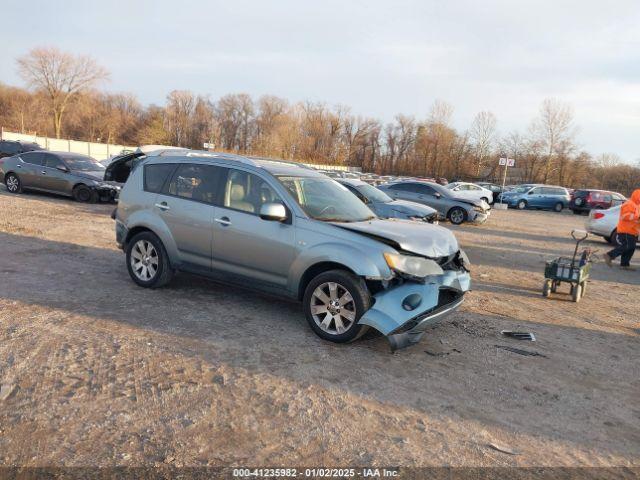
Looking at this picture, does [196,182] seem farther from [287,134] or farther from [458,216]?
[287,134]

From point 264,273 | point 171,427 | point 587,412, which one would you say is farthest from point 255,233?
point 587,412

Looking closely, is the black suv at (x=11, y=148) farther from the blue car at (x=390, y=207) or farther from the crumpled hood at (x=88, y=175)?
the blue car at (x=390, y=207)

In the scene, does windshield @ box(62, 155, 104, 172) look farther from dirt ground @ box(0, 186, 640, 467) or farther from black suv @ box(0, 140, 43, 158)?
black suv @ box(0, 140, 43, 158)

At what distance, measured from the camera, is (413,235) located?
5.11m

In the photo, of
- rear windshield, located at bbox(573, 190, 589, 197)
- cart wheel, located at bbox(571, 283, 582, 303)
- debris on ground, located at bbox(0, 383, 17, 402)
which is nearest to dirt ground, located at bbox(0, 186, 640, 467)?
debris on ground, located at bbox(0, 383, 17, 402)

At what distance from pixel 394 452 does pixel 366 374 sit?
1148 mm

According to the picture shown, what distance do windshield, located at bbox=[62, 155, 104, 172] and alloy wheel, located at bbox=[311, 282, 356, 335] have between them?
13.4 m

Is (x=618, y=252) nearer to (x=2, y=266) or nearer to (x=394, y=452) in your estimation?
(x=394, y=452)

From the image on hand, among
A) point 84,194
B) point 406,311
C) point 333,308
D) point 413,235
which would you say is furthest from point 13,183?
point 406,311

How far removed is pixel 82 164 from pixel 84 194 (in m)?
1.34

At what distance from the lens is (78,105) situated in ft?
243

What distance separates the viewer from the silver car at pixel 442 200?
702 inches

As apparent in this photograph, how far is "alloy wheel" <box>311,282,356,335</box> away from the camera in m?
4.72

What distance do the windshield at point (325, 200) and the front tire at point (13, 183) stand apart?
13.9m
